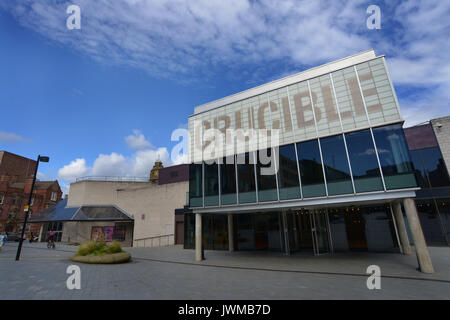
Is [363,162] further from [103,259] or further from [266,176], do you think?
[103,259]

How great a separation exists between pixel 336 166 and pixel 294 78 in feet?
21.3

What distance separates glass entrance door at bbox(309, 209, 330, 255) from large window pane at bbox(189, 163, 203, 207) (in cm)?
875

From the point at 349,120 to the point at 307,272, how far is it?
8.31 m

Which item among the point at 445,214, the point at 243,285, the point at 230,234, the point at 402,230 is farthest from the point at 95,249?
the point at 445,214

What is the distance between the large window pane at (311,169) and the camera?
42.2 ft

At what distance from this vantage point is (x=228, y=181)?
53.6 ft

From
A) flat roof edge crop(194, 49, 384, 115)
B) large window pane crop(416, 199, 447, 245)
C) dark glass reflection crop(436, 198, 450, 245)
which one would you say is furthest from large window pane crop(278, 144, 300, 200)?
dark glass reflection crop(436, 198, 450, 245)

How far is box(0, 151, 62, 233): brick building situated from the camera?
49.2m

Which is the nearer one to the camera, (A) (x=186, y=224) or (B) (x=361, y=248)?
(B) (x=361, y=248)

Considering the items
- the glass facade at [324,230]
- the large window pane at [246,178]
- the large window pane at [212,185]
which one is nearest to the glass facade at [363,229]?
the glass facade at [324,230]
